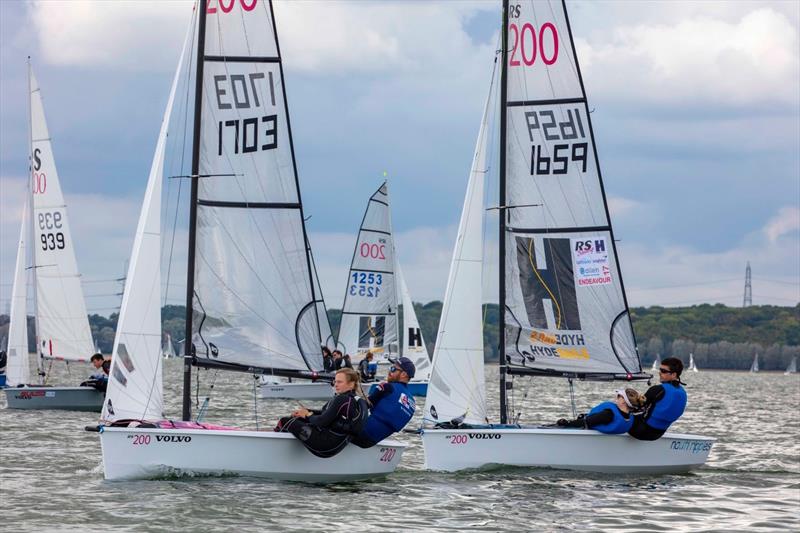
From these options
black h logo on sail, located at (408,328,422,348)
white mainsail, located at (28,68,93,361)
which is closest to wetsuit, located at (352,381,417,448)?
white mainsail, located at (28,68,93,361)

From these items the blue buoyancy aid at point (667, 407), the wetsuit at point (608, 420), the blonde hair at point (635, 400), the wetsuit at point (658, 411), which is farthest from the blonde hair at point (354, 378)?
the blue buoyancy aid at point (667, 407)

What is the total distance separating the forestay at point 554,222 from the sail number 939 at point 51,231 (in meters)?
17.5

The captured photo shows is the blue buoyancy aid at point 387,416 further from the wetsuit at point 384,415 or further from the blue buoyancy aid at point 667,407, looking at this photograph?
the blue buoyancy aid at point 667,407

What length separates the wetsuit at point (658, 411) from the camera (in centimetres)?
1650

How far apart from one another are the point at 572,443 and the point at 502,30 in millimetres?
6183

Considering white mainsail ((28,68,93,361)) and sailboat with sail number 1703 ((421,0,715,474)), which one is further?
white mainsail ((28,68,93,361))

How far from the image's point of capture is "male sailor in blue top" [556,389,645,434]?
54.3 feet

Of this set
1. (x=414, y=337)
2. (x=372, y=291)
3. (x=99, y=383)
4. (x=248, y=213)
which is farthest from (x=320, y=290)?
(x=414, y=337)

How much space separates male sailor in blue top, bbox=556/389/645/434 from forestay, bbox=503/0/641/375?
2082mm

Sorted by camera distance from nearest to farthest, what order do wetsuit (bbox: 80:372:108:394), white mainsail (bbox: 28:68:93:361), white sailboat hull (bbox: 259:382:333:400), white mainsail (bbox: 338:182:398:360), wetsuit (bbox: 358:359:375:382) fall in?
1. wetsuit (bbox: 80:372:108:394)
2. wetsuit (bbox: 358:359:375:382)
3. white mainsail (bbox: 28:68:93:361)
4. white sailboat hull (bbox: 259:382:333:400)
5. white mainsail (bbox: 338:182:398:360)

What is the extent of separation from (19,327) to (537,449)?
19.4 metres

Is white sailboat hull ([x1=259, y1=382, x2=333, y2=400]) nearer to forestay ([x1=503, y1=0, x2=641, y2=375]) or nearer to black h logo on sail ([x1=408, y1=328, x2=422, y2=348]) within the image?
black h logo on sail ([x1=408, y1=328, x2=422, y2=348])

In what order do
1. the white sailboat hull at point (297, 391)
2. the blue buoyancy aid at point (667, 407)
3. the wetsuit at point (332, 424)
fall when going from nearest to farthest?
the wetsuit at point (332, 424), the blue buoyancy aid at point (667, 407), the white sailboat hull at point (297, 391)

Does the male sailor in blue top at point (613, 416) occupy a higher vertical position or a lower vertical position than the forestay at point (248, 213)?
lower
